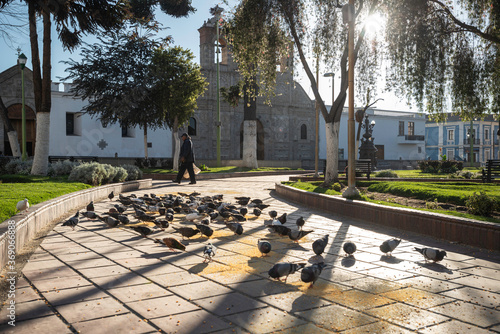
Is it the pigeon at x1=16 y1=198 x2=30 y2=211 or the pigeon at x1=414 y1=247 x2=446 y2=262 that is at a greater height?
the pigeon at x1=16 y1=198 x2=30 y2=211

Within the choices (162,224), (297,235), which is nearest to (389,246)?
(297,235)

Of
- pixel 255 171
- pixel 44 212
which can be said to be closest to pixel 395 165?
pixel 255 171

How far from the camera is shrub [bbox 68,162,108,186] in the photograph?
41.9 ft

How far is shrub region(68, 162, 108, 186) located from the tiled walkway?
261 inches

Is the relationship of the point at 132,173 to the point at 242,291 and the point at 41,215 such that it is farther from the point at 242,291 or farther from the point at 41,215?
the point at 242,291

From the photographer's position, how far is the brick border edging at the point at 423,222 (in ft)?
20.1

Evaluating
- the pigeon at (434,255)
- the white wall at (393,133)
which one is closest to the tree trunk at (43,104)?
the pigeon at (434,255)

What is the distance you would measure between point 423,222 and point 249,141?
833 inches

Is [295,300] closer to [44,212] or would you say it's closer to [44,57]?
[44,212]

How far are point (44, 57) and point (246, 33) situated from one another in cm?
687

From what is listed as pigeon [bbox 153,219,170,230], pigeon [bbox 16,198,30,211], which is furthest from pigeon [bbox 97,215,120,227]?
pigeon [bbox 16,198,30,211]

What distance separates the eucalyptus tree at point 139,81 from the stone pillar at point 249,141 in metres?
4.04

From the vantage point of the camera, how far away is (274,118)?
41.2 m

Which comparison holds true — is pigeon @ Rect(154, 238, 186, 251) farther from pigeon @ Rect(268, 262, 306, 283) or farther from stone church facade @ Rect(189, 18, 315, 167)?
stone church facade @ Rect(189, 18, 315, 167)
